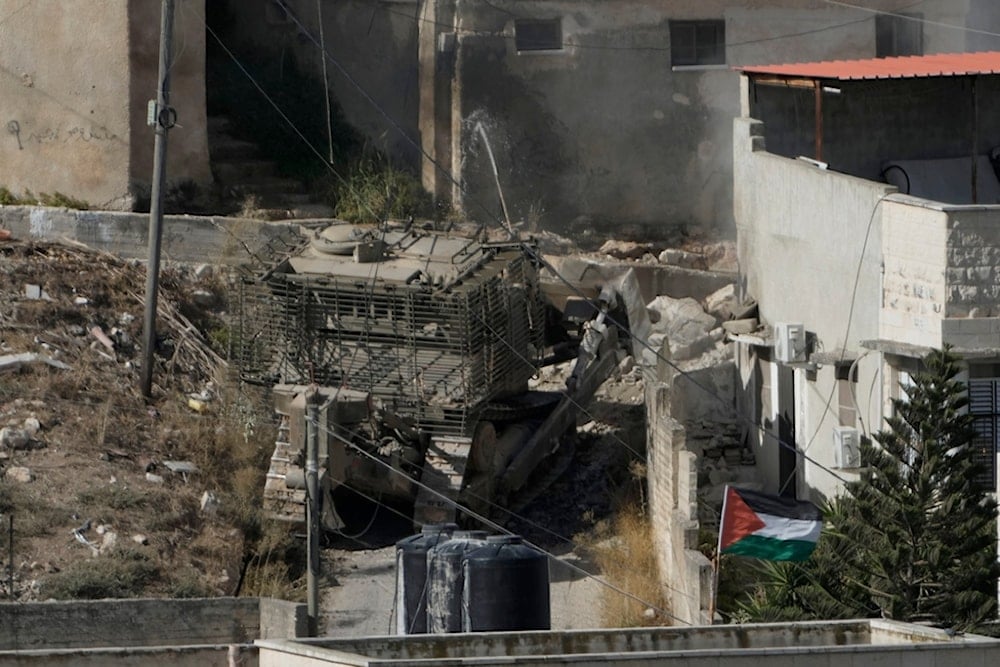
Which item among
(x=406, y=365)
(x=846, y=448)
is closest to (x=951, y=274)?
(x=846, y=448)

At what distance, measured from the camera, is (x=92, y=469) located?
26.2 metres

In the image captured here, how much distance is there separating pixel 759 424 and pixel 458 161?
21.6ft

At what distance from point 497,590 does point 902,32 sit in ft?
49.4

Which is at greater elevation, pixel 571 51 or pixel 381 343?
pixel 571 51

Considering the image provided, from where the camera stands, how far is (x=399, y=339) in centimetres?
2658

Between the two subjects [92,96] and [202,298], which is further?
[92,96]

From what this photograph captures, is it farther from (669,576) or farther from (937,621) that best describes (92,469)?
(937,621)

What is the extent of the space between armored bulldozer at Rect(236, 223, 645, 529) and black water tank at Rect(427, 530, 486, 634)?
4.89m

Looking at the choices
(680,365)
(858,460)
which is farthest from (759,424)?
(858,460)

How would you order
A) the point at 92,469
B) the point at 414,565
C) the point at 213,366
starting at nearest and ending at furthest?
the point at 414,565 < the point at 92,469 < the point at 213,366

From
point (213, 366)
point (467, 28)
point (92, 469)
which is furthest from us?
point (467, 28)

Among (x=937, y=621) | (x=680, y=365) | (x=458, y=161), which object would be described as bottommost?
(x=937, y=621)

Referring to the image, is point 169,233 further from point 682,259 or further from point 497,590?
point 497,590

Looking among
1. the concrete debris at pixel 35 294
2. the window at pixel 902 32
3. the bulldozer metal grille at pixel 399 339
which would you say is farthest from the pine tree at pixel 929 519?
the window at pixel 902 32
